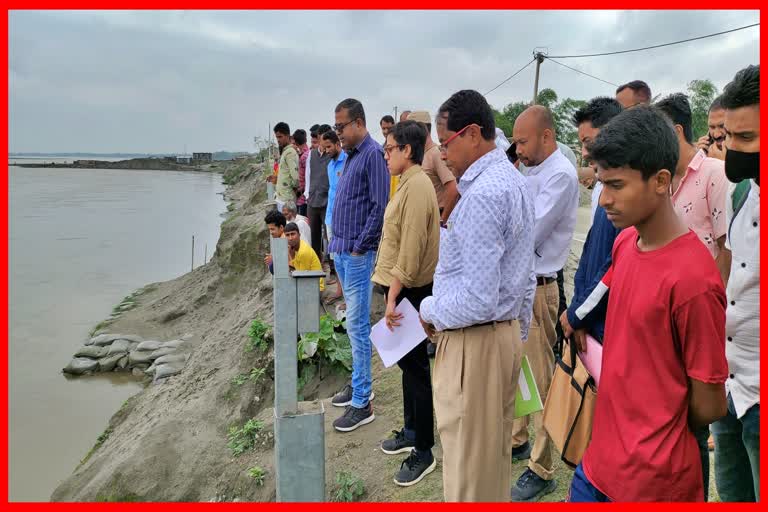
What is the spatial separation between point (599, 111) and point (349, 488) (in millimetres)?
2773

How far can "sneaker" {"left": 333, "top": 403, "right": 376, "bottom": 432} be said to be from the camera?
4270 mm

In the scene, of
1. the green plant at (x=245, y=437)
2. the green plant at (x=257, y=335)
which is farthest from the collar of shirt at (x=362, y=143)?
the green plant at (x=257, y=335)

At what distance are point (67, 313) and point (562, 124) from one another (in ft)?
87.4

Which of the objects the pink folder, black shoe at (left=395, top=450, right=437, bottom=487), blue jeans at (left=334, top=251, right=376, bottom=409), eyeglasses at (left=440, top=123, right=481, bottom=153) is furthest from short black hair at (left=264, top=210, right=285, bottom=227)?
the pink folder

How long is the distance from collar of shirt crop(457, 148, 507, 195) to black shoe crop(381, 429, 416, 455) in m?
2.16

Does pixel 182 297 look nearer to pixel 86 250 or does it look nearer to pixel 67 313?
pixel 67 313

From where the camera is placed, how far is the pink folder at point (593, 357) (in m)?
2.04

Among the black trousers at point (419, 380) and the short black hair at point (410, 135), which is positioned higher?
the short black hair at point (410, 135)

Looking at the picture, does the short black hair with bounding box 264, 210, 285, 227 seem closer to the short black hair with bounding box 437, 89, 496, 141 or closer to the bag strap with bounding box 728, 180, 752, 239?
the short black hair with bounding box 437, 89, 496, 141

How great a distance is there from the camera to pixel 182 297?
1505 cm

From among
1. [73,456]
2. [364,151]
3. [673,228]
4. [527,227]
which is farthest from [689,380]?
[73,456]

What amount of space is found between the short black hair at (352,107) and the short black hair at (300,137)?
183 inches

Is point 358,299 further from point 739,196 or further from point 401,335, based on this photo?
point 739,196

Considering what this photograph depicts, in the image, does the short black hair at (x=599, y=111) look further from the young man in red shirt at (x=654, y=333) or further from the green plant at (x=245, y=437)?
the green plant at (x=245, y=437)
